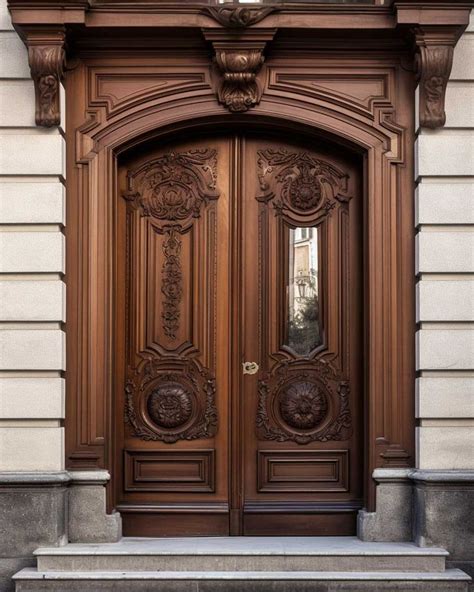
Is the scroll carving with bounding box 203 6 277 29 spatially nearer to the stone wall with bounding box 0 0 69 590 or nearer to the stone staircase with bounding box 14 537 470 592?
the stone wall with bounding box 0 0 69 590

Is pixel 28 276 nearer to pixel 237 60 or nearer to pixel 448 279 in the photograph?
pixel 237 60

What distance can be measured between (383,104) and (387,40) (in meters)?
0.55

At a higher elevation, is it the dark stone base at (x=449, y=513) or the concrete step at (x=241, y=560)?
the dark stone base at (x=449, y=513)

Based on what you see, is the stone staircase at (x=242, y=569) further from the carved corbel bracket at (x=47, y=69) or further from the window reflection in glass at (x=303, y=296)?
the carved corbel bracket at (x=47, y=69)

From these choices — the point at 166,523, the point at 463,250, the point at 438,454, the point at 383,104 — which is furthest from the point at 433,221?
the point at 166,523

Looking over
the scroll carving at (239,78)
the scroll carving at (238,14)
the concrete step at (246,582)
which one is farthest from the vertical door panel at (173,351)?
the scroll carving at (238,14)

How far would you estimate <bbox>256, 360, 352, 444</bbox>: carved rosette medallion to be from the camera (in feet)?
32.9

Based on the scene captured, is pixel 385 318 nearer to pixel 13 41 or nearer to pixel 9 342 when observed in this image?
pixel 9 342

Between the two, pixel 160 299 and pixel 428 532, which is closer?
pixel 428 532

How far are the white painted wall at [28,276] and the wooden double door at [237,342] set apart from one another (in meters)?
0.73

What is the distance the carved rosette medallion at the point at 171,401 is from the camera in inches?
394

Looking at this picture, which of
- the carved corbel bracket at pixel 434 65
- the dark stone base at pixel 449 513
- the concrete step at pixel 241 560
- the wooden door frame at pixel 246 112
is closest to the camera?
the concrete step at pixel 241 560

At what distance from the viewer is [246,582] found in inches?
345

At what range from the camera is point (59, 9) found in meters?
9.31
